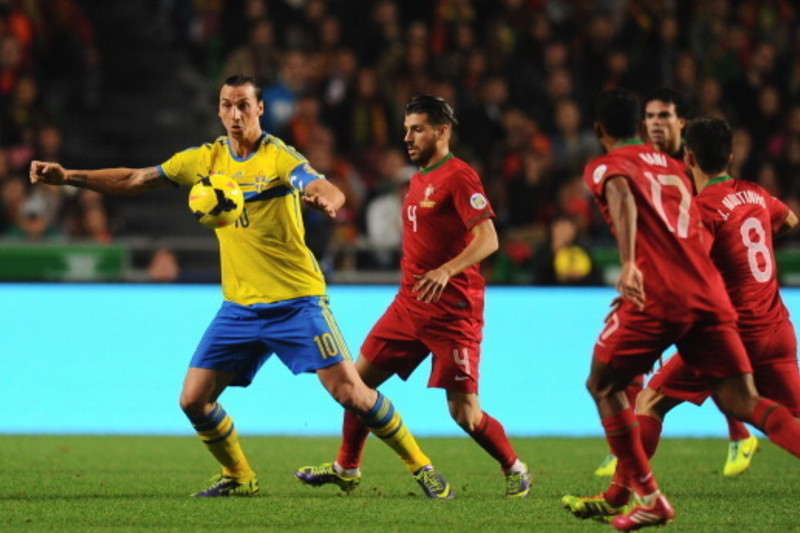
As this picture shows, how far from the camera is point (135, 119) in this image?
16.4 metres

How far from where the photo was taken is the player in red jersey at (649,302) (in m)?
6.30

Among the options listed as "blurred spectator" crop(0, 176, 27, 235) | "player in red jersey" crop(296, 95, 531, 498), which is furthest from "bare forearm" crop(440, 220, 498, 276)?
"blurred spectator" crop(0, 176, 27, 235)

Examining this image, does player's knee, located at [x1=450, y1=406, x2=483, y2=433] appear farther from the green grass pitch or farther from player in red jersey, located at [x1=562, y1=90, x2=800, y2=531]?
player in red jersey, located at [x1=562, y1=90, x2=800, y2=531]

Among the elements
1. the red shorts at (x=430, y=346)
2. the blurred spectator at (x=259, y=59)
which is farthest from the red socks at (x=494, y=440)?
the blurred spectator at (x=259, y=59)

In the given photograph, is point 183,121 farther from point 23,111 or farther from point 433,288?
point 433,288

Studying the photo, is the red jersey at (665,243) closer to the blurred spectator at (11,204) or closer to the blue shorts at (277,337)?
the blue shorts at (277,337)

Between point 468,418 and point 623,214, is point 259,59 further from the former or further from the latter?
point 623,214

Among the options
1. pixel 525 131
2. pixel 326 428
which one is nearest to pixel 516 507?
pixel 326 428

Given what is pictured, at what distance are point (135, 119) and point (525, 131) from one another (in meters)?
4.27

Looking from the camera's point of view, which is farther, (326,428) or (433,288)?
(326,428)

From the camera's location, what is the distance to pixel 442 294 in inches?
315

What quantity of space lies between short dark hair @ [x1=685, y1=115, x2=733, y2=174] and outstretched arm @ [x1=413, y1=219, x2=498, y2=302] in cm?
110

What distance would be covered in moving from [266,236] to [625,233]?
2211 mm

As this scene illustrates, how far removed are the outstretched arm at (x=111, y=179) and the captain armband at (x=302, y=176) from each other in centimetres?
82
